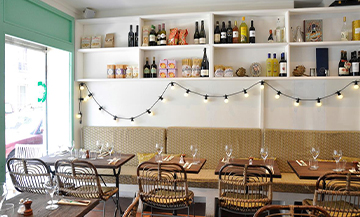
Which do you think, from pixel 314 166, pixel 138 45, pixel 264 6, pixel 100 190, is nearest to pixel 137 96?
pixel 138 45

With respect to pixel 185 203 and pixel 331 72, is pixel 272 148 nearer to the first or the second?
pixel 331 72

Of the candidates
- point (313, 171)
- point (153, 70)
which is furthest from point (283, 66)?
point (153, 70)

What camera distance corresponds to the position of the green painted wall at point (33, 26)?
3281 mm

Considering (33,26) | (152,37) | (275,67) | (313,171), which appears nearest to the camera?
(313,171)

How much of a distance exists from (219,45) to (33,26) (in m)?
2.48

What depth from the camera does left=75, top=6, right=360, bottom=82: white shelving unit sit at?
4148 millimetres

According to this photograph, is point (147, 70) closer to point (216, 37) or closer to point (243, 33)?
point (216, 37)

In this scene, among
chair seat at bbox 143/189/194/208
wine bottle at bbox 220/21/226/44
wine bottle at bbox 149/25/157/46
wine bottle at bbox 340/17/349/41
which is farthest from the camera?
wine bottle at bbox 149/25/157/46

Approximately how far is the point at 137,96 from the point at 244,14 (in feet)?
6.69

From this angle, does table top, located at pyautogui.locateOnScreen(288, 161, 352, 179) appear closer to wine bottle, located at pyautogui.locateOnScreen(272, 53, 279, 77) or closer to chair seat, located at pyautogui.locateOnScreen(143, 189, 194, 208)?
chair seat, located at pyautogui.locateOnScreen(143, 189, 194, 208)

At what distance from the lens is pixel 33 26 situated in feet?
12.4

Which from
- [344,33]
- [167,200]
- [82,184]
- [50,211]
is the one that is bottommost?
[167,200]

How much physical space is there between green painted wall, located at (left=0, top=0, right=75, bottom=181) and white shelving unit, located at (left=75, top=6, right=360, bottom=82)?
0.76 ft

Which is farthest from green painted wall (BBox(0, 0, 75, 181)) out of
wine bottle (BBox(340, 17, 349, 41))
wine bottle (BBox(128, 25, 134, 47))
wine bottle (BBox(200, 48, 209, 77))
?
wine bottle (BBox(340, 17, 349, 41))
